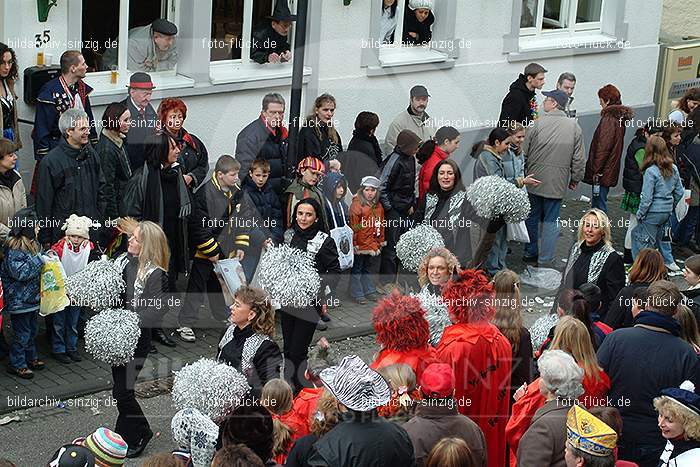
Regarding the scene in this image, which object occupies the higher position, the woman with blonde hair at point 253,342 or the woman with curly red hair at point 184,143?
the woman with curly red hair at point 184,143

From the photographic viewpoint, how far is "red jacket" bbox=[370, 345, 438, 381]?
7.77 metres

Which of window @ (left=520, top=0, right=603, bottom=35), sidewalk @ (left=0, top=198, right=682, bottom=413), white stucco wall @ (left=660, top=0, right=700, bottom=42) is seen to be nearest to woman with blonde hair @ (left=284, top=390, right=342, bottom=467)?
sidewalk @ (left=0, top=198, right=682, bottom=413)

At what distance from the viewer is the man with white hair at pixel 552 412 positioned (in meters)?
6.98

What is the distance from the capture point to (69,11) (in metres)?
12.0

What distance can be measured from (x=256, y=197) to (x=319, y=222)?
3.58 ft

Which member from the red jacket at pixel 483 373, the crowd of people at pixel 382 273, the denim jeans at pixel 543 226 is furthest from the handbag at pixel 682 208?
the red jacket at pixel 483 373

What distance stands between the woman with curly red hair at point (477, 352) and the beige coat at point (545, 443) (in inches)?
35.7

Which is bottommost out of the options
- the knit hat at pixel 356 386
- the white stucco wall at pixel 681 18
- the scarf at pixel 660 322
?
the knit hat at pixel 356 386

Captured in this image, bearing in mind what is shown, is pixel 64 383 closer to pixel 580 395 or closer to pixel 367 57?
pixel 580 395

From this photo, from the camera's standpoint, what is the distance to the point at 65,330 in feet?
34.1

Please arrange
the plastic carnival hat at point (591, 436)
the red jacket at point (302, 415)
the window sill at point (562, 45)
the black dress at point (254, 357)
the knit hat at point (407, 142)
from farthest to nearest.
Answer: the window sill at point (562, 45) → the knit hat at point (407, 142) → the black dress at point (254, 357) → the red jacket at point (302, 415) → the plastic carnival hat at point (591, 436)

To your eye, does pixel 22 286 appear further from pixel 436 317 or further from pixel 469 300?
pixel 469 300

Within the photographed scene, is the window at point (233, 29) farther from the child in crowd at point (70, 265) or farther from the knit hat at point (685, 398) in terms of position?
the knit hat at point (685, 398)

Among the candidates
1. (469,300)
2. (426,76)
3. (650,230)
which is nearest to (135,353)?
(469,300)
